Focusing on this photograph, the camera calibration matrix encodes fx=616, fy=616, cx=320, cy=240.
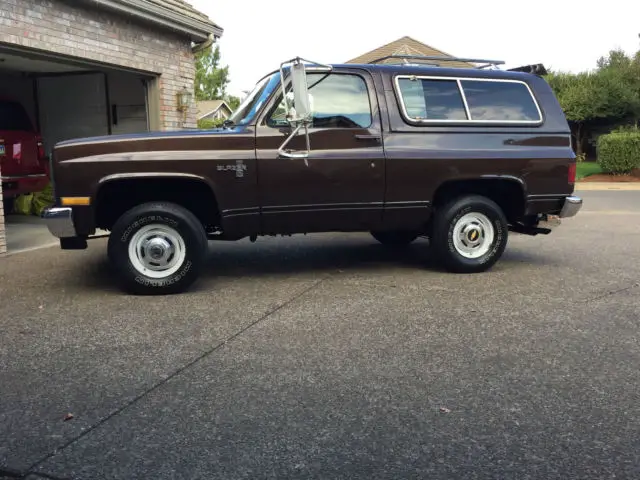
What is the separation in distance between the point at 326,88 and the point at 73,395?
146 inches

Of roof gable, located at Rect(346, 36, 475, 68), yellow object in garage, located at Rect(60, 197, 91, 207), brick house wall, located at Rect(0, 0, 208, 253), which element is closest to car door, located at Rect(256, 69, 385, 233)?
yellow object in garage, located at Rect(60, 197, 91, 207)

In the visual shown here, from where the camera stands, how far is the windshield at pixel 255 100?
5.81 m

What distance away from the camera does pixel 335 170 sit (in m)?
5.87

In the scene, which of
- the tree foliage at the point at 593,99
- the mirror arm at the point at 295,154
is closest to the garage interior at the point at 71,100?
the mirror arm at the point at 295,154

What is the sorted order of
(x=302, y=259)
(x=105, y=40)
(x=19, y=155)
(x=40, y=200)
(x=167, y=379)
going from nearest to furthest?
1. (x=167, y=379)
2. (x=302, y=259)
3. (x=105, y=40)
4. (x=19, y=155)
5. (x=40, y=200)

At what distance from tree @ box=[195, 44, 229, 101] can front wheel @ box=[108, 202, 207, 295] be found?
52232mm

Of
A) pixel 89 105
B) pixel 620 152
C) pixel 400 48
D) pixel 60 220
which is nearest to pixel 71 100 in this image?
pixel 89 105

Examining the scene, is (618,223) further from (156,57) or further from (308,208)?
(156,57)

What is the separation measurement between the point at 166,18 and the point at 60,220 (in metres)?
5.49

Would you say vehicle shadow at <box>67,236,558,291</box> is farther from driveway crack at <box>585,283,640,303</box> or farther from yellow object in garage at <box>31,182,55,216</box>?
yellow object in garage at <box>31,182,55,216</box>

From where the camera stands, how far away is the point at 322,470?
2.71m

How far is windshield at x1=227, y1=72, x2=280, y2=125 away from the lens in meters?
5.81

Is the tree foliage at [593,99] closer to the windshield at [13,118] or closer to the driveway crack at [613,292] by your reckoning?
the windshield at [13,118]

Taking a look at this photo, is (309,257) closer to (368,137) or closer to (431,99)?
(368,137)
